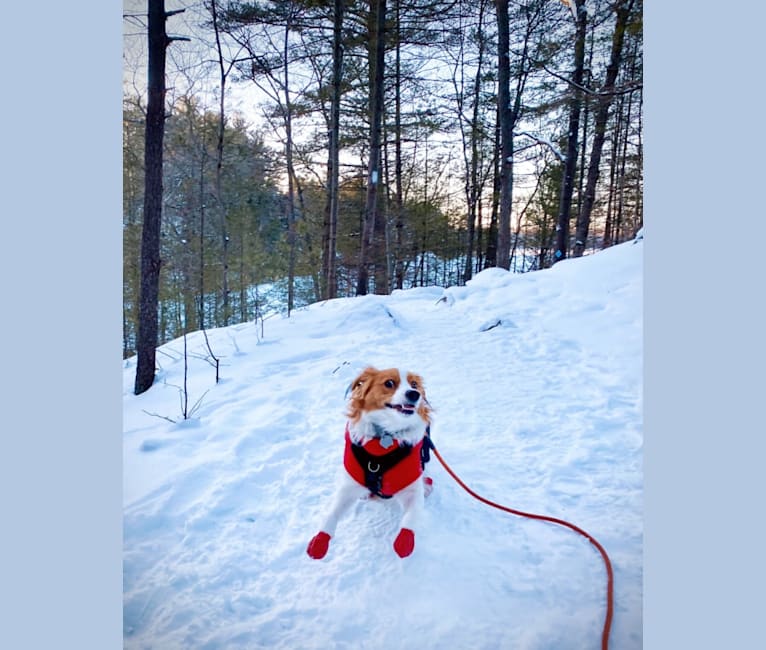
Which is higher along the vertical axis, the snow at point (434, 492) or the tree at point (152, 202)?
the tree at point (152, 202)

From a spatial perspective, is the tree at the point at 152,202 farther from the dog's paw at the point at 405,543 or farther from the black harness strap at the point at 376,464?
the dog's paw at the point at 405,543

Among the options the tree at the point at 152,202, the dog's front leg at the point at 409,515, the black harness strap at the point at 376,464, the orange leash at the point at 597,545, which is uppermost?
the tree at the point at 152,202

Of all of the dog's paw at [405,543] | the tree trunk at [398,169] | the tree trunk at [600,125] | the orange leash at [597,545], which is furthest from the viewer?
the tree trunk at [398,169]

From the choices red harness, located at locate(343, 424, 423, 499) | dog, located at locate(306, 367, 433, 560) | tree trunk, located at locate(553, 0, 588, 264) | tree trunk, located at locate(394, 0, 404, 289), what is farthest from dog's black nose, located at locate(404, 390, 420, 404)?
tree trunk, located at locate(394, 0, 404, 289)

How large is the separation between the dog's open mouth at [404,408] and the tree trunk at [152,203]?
71 centimetres

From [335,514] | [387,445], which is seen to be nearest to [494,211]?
[387,445]

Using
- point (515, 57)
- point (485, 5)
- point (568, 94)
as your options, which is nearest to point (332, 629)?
point (568, 94)

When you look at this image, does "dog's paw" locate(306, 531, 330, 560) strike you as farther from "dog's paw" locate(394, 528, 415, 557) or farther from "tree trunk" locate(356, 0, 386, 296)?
"tree trunk" locate(356, 0, 386, 296)

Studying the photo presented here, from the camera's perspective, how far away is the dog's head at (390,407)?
1106 millimetres

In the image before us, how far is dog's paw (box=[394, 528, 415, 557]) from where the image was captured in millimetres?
961

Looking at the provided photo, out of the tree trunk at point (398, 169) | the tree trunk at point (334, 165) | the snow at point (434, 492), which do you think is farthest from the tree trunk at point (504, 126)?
the tree trunk at point (334, 165)

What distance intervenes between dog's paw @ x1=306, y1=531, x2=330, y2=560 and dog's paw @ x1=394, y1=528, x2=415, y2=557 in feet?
0.59

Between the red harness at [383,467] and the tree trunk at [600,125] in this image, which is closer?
the tree trunk at [600,125]

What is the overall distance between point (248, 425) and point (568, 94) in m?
1.46
